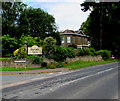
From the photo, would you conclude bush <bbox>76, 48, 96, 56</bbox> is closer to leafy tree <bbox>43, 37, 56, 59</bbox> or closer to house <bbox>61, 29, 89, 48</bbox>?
leafy tree <bbox>43, 37, 56, 59</bbox>

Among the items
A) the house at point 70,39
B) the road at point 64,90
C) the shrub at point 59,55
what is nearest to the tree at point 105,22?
the house at point 70,39

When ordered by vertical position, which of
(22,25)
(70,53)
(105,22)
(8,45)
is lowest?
(70,53)

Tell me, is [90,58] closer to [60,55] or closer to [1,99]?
[60,55]

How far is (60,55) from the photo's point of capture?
28.3m

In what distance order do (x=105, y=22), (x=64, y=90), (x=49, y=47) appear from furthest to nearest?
(x=105, y=22) < (x=49, y=47) < (x=64, y=90)

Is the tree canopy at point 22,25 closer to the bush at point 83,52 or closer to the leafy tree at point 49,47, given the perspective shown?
the leafy tree at point 49,47

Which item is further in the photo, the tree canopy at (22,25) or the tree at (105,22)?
the tree at (105,22)

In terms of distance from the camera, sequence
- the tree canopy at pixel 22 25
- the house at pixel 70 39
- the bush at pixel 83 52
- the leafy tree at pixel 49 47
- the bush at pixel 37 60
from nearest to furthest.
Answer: the bush at pixel 37 60 → the leafy tree at pixel 49 47 → the tree canopy at pixel 22 25 → the bush at pixel 83 52 → the house at pixel 70 39

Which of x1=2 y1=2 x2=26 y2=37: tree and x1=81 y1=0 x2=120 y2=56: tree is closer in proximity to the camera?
x1=2 y1=2 x2=26 y2=37: tree

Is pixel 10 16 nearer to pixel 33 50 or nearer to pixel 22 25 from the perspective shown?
pixel 22 25

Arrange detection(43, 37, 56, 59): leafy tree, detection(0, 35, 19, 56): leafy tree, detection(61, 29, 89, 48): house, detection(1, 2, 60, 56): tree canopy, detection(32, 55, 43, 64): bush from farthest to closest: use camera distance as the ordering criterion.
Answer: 1. detection(61, 29, 89, 48): house
2. detection(1, 2, 60, 56): tree canopy
3. detection(0, 35, 19, 56): leafy tree
4. detection(43, 37, 56, 59): leafy tree
5. detection(32, 55, 43, 64): bush

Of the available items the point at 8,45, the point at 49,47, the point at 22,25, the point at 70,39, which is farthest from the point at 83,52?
the point at 70,39

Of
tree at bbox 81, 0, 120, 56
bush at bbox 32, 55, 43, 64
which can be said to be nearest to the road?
bush at bbox 32, 55, 43, 64

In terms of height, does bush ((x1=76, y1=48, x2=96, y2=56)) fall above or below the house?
below
